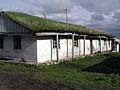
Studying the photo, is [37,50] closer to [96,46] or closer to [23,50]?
[23,50]

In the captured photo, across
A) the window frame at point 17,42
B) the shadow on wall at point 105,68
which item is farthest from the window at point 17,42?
the shadow on wall at point 105,68

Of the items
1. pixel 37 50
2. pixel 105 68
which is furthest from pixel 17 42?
pixel 105 68

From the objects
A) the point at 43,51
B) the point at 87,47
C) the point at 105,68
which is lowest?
the point at 105,68

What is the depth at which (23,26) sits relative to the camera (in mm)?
20688

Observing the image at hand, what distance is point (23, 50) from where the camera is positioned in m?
21.4

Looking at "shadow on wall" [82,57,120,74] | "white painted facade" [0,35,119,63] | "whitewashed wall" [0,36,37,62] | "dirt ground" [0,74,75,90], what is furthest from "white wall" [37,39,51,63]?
"dirt ground" [0,74,75,90]

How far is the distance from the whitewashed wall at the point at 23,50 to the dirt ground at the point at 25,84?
721 centimetres

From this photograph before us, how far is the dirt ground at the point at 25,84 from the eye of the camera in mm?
11016

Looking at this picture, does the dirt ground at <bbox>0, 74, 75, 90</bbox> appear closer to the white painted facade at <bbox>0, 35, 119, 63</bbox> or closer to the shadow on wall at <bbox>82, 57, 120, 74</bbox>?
the shadow on wall at <bbox>82, 57, 120, 74</bbox>

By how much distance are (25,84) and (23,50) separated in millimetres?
9790

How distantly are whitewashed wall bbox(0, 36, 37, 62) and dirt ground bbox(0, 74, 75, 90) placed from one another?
23.6 feet

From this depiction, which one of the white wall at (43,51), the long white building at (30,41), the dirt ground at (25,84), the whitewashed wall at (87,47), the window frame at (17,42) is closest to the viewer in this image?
the dirt ground at (25,84)

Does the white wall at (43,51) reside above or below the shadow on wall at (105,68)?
above

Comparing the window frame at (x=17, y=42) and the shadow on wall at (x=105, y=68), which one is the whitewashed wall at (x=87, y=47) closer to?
the shadow on wall at (x=105, y=68)
